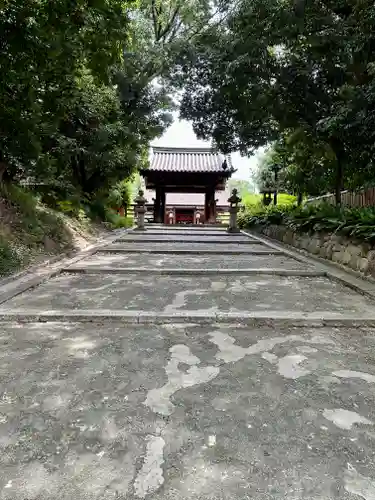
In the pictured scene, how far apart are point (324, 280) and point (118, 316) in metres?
3.51

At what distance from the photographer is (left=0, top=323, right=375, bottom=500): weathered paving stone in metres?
1.38

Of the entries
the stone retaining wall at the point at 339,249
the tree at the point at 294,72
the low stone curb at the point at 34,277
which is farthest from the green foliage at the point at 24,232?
the tree at the point at 294,72

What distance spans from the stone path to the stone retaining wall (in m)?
1.57

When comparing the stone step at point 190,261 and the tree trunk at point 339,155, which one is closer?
the stone step at point 190,261

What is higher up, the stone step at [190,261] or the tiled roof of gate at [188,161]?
the tiled roof of gate at [188,161]

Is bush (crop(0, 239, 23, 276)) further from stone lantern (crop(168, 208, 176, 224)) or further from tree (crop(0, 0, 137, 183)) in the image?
stone lantern (crop(168, 208, 176, 224))

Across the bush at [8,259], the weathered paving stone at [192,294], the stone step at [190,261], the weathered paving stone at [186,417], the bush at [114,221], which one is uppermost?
the bush at [114,221]

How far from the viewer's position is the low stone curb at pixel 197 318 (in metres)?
3.35

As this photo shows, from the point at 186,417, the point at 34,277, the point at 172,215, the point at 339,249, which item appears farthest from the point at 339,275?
the point at 172,215

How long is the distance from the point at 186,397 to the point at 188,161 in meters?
22.4

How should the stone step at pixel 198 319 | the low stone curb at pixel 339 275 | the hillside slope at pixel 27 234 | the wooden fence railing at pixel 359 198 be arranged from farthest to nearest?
the wooden fence railing at pixel 359 198 < the hillside slope at pixel 27 234 < the low stone curb at pixel 339 275 < the stone step at pixel 198 319

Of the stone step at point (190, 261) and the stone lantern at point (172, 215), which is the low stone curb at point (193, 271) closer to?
the stone step at point (190, 261)

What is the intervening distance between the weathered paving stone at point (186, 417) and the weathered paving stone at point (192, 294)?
2.84 ft

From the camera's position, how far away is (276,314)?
351cm
